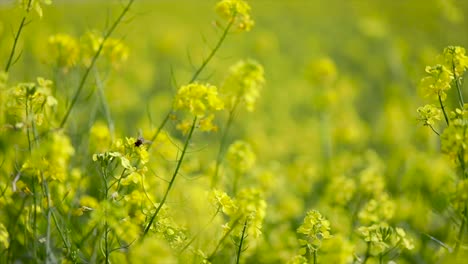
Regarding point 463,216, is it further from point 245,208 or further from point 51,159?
point 51,159

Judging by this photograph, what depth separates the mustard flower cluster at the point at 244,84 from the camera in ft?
A: 9.06

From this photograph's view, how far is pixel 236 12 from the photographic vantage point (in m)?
2.70

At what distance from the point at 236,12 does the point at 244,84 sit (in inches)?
13.8

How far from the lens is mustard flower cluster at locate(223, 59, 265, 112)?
2.76 meters

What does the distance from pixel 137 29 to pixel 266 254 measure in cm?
1097

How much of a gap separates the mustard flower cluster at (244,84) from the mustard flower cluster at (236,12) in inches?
7.8

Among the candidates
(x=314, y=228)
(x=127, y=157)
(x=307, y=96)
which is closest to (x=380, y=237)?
(x=314, y=228)

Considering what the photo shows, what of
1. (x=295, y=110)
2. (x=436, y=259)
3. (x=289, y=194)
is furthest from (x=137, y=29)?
(x=436, y=259)

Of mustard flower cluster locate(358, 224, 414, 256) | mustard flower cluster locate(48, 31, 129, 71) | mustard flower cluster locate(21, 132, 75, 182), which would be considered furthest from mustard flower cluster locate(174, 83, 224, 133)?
mustard flower cluster locate(48, 31, 129, 71)

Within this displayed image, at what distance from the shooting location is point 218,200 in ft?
7.30

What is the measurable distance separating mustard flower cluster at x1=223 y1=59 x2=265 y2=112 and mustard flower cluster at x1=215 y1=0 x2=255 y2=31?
0.65 feet

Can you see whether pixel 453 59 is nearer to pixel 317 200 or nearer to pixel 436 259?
pixel 436 259

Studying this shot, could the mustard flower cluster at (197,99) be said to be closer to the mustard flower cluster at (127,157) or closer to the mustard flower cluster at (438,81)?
the mustard flower cluster at (127,157)

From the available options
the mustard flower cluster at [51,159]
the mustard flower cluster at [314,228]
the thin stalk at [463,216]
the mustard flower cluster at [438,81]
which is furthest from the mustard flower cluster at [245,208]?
the mustard flower cluster at [438,81]
